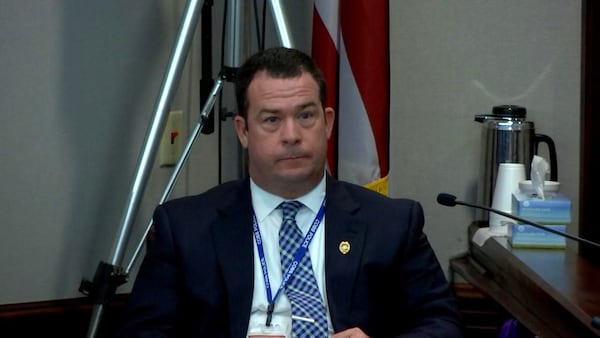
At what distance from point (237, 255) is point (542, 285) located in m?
0.72

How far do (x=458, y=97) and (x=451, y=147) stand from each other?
16cm

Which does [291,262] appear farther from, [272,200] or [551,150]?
[551,150]

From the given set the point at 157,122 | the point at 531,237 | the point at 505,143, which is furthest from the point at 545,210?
the point at 157,122

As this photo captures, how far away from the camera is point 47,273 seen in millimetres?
2832

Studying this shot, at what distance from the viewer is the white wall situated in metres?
2.75

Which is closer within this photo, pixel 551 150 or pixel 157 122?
pixel 157 122

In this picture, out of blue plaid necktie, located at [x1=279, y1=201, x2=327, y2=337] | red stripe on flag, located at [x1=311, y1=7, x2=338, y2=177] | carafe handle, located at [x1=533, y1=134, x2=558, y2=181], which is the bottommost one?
blue plaid necktie, located at [x1=279, y1=201, x2=327, y2=337]

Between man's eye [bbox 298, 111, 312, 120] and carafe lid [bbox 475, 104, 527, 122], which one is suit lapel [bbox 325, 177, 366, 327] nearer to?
man's eye [bbox 298, 111, 312, 120]

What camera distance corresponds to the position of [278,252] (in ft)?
6.35

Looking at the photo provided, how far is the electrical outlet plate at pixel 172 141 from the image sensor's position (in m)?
2.89

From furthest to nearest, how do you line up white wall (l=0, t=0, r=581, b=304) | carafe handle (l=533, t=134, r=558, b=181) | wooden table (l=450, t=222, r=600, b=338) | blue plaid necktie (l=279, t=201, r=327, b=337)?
1. carafe handle (l=533, t=134, r=558, b=181)
2. white wall (l=0, t=0, r=581, b=304)
3. wooden table (l=450, t=222, r=600, b=338)
4. blue plaid necktie (l=279, t=201, r=327, b=337)

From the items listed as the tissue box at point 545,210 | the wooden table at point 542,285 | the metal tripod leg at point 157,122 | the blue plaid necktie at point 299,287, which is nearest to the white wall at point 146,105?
the metal tripod leg at point 157,122

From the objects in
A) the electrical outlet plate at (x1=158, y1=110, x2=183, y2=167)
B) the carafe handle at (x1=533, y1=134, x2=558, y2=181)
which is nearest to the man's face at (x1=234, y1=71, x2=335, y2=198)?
the electrical outlet plate at (x1=158, y1=110, x2=183, y2=167)

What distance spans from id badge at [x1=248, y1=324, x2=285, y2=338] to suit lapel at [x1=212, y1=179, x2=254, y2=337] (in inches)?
0.8
